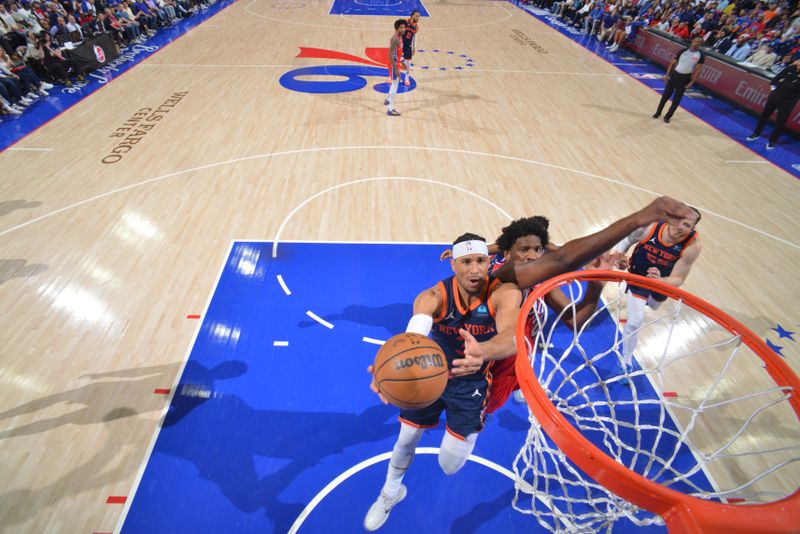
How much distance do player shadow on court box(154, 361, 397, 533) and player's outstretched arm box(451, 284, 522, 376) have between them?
178cm

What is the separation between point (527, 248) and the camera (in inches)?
137

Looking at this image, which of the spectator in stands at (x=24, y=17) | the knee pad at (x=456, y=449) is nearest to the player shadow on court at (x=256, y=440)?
the knee pad at (x=456, y=449)

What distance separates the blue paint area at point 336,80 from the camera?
11437 millimetres

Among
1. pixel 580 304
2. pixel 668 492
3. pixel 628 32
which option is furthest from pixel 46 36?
pixel 628 32

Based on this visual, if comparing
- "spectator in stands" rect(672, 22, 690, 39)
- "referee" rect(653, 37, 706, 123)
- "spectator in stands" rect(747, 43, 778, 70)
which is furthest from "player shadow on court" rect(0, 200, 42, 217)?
"spectator in stands" rect(672, 22, 690, 39)

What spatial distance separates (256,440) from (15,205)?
6.05 metres

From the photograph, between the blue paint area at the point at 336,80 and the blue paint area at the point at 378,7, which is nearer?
the blue paint area at the point at 336,80

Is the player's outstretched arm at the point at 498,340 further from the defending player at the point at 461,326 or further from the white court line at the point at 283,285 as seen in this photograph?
the white court line at the point at 283,285

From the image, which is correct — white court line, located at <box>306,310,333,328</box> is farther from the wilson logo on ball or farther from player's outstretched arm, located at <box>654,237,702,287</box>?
player's outstretched arm, located at <box>654,237,702,287</box>

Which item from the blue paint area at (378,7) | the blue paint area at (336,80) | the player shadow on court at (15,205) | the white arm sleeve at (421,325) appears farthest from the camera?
the blue paint area at (378,7)

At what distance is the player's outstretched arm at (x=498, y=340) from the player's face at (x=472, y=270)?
131mm

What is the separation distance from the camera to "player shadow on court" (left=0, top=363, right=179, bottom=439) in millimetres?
3855

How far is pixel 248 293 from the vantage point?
522cm

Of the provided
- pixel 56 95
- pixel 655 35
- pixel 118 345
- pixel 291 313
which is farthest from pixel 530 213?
pixel 655 35
